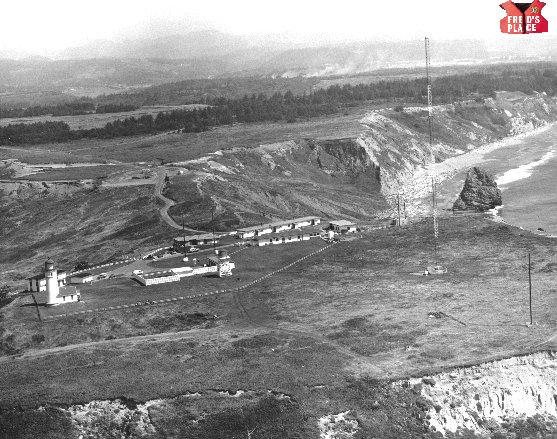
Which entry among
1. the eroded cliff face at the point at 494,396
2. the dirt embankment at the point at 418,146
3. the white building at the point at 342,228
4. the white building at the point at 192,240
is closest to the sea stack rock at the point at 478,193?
the dirt embankment at the point at 418,146

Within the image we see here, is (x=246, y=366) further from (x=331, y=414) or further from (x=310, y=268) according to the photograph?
(x=310, y=268)

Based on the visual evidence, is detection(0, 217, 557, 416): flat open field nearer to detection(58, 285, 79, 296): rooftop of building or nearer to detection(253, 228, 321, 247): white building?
detection(58, 285, 79, 296): rooftop of building

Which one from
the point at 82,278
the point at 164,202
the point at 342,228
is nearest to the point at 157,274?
the point at 82,278

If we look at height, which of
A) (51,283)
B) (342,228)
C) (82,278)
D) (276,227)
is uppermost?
(51,283)

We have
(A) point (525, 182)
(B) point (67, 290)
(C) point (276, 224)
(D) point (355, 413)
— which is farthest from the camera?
(A) point (525, 182)

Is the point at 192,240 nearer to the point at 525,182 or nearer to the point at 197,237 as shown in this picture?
the point at 197,237

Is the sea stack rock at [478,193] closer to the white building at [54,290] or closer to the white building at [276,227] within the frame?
the white building at [276,227]
